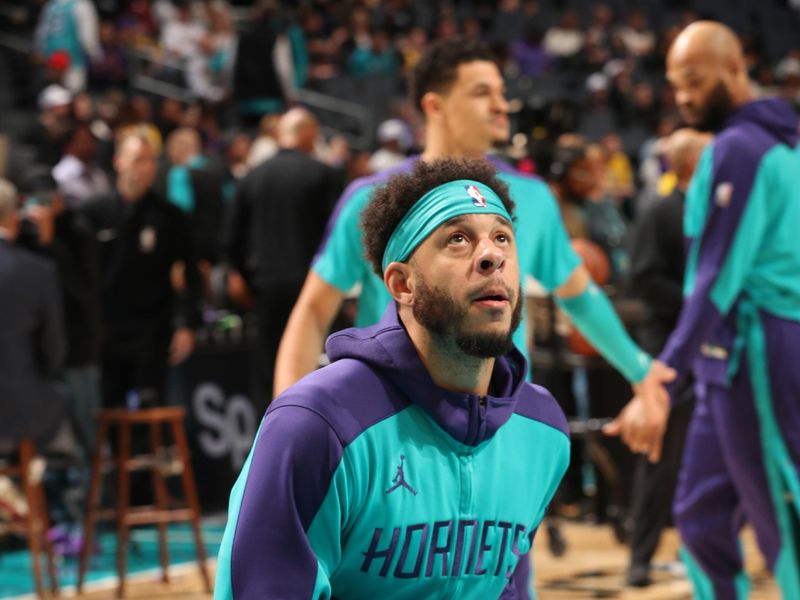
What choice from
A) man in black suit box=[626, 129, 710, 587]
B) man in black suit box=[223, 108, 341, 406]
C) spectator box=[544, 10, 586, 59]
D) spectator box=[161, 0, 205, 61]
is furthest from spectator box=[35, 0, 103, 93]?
spectator box=[544, 10, 586, 59]

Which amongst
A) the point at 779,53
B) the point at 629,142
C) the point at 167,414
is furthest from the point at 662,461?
the point at 779,53

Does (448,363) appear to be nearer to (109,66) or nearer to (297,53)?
(109,66)

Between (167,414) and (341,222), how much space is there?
11.0 feet

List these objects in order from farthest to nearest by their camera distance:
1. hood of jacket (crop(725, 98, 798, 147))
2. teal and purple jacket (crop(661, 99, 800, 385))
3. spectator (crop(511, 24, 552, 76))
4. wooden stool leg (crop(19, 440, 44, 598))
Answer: spectator (crop(511, 24, 552, 76)), wooden stool leg (crop(19, 440, 44, 598)), hood of jacket (crop(725, 98, 798, 147)), teal and purple jacket (crop(661, 99, 800, 385))

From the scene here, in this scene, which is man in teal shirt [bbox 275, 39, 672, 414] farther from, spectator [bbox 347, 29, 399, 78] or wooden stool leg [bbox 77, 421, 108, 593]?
spectator [bbox 347, 29, 399, 78]

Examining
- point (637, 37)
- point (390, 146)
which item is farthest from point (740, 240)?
point (637, 37)

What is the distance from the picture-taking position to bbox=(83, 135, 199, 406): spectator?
837cm

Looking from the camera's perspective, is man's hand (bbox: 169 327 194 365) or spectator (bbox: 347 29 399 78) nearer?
man's hand (bbox: 169 327 194 365)

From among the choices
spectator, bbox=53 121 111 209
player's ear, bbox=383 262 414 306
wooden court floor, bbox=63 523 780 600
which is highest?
spectator, bbox=53 121 111 209

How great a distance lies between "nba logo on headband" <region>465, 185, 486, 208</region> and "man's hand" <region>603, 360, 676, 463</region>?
1814 mm

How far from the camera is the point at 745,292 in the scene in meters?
A: 4.67

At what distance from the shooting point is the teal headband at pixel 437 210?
98.7 inches

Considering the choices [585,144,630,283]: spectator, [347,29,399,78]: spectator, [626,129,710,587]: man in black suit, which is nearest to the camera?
[626,129,710,587]: man in black suit

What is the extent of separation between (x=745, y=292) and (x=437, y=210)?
2410mm
